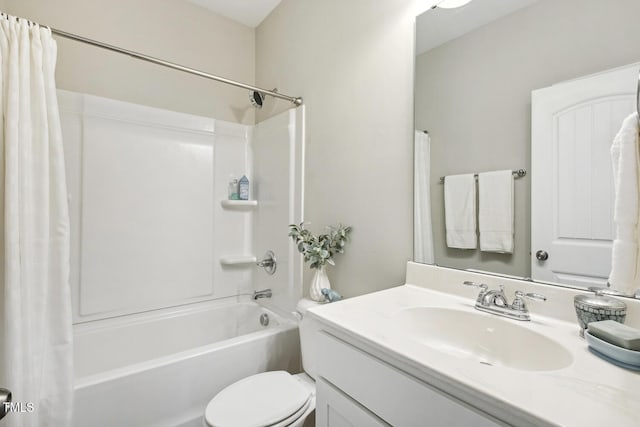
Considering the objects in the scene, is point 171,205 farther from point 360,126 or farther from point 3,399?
point 3,399

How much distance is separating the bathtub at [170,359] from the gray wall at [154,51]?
145 centimetres

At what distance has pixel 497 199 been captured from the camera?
105 centimetres

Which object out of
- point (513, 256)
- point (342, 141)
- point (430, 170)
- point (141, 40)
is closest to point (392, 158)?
point (430, 170)

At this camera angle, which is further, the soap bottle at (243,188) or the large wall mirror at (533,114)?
the soap bottle at (243,188)

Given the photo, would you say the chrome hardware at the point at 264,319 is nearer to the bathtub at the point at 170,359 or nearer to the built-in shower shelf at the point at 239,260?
the bathtub at the point at 170,359

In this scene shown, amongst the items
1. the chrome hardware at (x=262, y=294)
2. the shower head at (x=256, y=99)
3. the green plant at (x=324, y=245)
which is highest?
the shower head at (x=256, y=99)

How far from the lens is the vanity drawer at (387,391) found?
0.58 meters

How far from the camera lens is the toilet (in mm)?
1049

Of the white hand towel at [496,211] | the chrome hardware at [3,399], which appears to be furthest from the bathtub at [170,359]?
the white hand towel at [496,211]

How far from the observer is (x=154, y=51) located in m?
2.02

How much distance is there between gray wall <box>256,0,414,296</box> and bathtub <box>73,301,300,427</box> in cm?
50

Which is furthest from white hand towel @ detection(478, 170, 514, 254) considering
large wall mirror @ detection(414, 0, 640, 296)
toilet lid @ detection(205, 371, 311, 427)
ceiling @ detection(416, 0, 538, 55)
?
toilet lid @ detection(205, 371, 311, 427)

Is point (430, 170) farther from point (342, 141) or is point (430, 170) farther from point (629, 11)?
point (629, 11)

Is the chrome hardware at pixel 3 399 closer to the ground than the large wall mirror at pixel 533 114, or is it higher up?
closer to the ground
